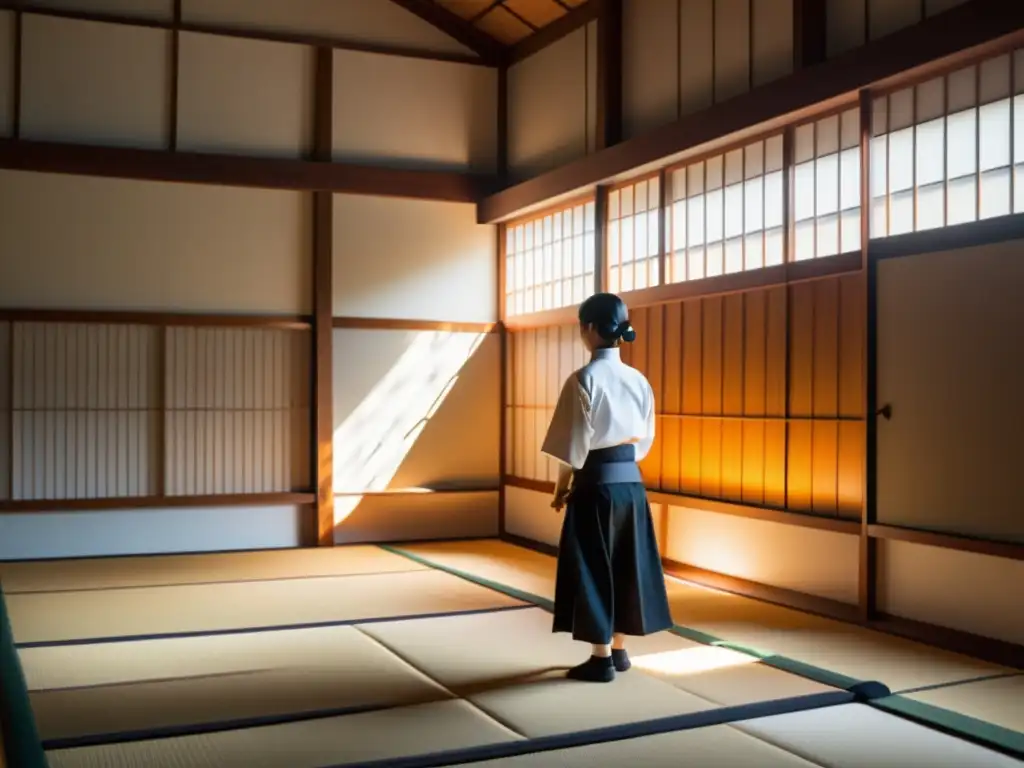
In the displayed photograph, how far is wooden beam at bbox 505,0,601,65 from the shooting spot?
671 cm

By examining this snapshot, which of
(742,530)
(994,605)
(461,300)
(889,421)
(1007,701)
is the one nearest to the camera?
(1007,701)

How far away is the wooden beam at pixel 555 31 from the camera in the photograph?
6.71 metres

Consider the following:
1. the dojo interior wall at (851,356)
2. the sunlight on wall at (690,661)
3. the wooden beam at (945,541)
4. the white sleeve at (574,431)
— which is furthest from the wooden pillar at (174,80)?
the wooden beam at (945,541)

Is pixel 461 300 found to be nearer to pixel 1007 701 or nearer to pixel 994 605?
pixel 994 605

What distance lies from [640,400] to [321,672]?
57.3 inches

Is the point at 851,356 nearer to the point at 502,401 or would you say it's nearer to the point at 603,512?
the point at 603,512

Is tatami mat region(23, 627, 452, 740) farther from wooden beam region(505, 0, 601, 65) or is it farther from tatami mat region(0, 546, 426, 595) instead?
wooden beam region(505, 0, 601, 65)

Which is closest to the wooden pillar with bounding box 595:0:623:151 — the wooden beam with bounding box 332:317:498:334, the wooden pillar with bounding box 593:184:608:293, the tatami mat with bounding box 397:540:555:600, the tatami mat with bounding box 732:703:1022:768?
the wooden pillar with bounding box 593:184:608:293

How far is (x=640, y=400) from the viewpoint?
378 centimetres

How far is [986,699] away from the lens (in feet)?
11.2

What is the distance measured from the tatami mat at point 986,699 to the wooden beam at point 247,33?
5669mm

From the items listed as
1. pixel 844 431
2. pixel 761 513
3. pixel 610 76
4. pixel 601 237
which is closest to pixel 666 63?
pixel 610 76

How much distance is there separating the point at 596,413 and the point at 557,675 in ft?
2.99

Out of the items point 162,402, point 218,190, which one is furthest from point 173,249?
point 162,402
